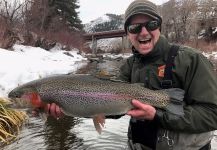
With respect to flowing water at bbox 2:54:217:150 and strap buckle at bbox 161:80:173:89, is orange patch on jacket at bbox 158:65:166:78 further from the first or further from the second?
flowing water at bbox 2:54:217:150

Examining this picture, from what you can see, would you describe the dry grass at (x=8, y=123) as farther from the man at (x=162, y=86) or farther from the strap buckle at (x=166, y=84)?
the strap buckle at (x=166, y=84)

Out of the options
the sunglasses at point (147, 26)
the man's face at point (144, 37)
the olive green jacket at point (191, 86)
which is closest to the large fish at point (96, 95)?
the olive green jacket at point (191, 86)

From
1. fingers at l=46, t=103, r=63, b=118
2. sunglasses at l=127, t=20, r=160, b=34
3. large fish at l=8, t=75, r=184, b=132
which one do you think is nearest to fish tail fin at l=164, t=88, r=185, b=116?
large fish at l=8, t=75, r=184, b=132

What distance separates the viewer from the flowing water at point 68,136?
20.6ft

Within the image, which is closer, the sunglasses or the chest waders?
the chest waders

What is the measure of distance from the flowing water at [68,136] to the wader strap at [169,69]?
9.40 ft

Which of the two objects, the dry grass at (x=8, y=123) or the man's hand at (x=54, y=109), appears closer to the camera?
the man's hand at (x=54, y=109)

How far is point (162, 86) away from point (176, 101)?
0.73ft

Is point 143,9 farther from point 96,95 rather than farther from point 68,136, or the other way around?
point 68,136

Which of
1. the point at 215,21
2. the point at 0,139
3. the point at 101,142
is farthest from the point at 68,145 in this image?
the point at 215,21

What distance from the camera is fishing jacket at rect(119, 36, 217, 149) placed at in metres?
3.13

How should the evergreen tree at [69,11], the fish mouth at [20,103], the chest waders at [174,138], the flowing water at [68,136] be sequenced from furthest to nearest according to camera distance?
the evergreen tree at [69,11] < the flowing water at [68,136] < the fish mouth at [20,103] < the chest waders at [174,138]

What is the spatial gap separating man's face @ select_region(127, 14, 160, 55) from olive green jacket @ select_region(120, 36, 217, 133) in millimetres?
61

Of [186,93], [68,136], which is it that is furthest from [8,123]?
[186,93]
